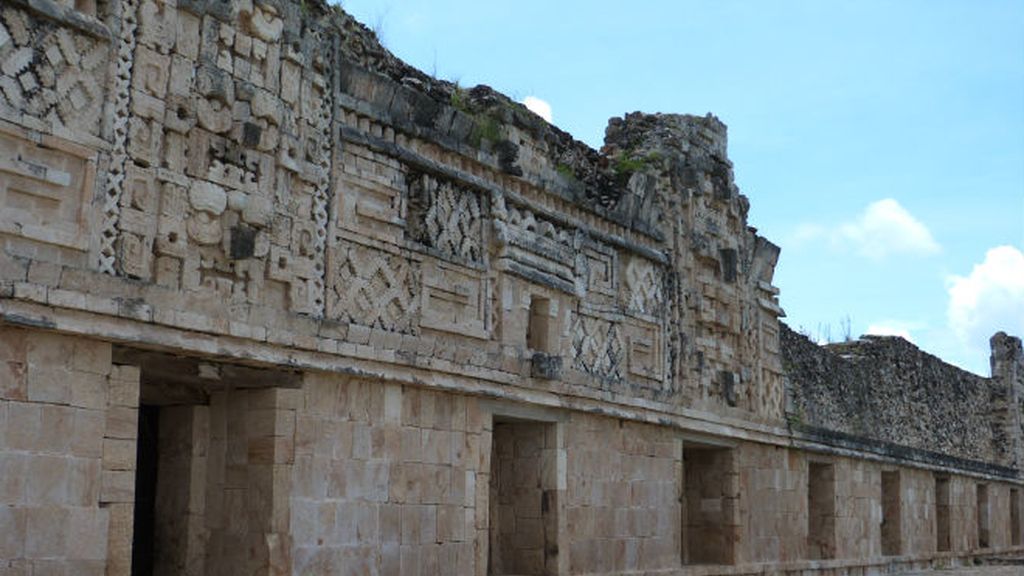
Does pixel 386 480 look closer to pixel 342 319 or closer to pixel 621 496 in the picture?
pixel 342 319

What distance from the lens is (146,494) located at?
6809 mm

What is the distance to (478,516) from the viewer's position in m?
7.30

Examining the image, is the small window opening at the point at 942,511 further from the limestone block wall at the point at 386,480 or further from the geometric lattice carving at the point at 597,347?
the limestone block wall at the point at 386,480

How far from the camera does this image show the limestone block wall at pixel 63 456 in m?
4.89

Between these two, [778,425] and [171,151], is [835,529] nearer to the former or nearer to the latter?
[778,425]

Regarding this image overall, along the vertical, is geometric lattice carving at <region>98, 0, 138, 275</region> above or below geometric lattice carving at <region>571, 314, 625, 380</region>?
above

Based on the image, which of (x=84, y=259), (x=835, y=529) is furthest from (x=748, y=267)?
(x=84, y=259)

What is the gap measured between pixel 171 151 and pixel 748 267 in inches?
264

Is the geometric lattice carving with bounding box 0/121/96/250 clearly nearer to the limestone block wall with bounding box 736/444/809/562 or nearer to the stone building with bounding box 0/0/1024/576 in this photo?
the stone building with bounding box 0/0/1024/576

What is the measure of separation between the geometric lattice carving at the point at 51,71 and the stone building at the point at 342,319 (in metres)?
0.01

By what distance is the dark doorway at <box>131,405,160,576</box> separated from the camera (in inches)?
261

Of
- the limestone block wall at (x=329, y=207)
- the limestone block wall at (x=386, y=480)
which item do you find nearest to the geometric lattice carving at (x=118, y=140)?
the limestone block wall at (x=329, y=207)

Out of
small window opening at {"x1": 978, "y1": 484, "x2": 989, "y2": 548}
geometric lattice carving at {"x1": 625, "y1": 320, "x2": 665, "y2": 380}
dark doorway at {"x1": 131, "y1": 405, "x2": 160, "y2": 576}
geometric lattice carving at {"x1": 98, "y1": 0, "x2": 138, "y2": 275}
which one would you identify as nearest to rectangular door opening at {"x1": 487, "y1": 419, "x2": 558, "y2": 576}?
geometric lattice carving at {"x1": 625, "y1": 320, "x2": 665, "y2": 380}

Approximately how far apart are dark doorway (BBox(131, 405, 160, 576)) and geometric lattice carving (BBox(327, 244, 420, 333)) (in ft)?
4.24
